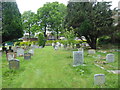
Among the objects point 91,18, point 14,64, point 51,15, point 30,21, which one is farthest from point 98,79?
point 30,21

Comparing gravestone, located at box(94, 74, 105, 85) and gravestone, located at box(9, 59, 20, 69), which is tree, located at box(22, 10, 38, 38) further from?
gravestone, located at box(94, 74, 105, 85)

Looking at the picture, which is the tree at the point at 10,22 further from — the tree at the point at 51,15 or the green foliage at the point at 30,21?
the green foliage at the point at 30,21

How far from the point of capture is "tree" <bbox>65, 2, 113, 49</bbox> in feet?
81.1

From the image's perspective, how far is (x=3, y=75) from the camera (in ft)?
27.8

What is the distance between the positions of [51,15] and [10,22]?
25899mm

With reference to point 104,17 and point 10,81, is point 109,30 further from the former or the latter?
point 10,81

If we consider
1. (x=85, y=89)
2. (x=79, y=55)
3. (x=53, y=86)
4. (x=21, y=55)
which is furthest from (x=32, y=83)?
(x=21, y=55)

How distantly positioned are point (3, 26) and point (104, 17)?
48.5 ft

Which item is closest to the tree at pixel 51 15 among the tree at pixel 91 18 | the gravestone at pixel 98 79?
the tree at pixel 91 18

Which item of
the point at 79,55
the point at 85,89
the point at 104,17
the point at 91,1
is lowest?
the point at 85,89

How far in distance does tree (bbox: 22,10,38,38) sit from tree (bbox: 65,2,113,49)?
25.0 metres

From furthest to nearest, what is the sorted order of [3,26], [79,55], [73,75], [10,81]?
[3,26] < [79,55] < [73,75] < [10,81]

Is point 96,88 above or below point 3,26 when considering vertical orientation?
below

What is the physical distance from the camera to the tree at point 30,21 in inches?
1964
